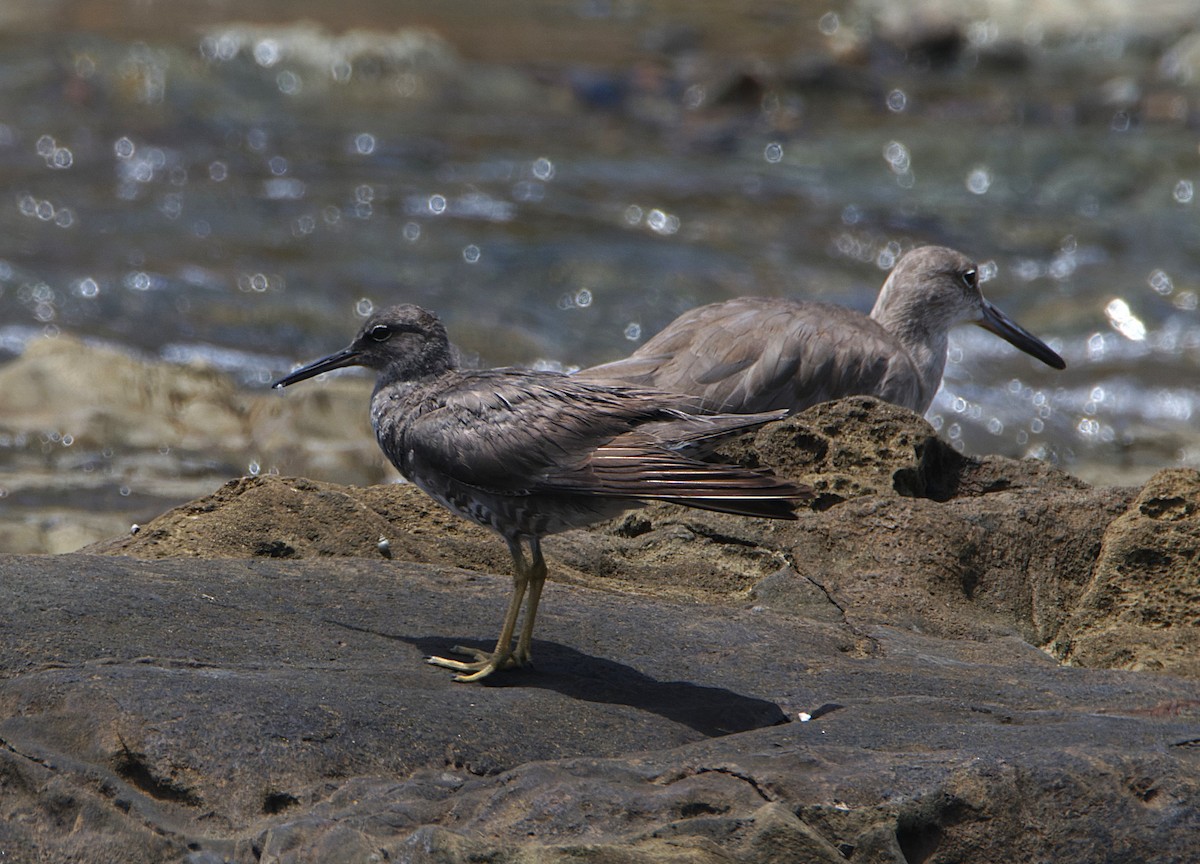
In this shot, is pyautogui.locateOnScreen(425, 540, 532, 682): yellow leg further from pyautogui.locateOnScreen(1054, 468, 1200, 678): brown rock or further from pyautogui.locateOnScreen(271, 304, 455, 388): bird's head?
pyautogui.locateOnScreen(1054, 468, 1200, 678): brown rock

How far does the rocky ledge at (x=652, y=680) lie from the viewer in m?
3.68

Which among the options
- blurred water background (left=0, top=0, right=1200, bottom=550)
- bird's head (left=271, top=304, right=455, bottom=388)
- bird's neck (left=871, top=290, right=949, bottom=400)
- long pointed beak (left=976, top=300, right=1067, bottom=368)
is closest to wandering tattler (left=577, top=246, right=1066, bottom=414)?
bird's neck (left=871, top=290, right=949, bottom=400)

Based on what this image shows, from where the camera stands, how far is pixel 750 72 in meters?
21.3

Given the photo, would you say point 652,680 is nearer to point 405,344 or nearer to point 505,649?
point 505,649

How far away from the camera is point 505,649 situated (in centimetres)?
484

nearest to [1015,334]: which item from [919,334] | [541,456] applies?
[919,334]

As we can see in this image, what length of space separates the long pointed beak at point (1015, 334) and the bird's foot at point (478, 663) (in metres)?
5.17

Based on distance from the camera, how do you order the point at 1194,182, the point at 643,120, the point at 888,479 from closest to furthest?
the point at 888,479
the point at 1194,182
the point at 643,120

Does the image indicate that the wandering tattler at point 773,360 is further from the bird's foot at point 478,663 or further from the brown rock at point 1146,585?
the bird's foot at point 478,663

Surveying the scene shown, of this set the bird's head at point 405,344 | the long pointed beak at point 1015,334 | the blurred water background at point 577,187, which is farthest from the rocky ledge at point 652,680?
the blurred water background at point 577,187

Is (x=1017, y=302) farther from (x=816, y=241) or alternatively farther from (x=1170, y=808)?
(x=1170, y=808)

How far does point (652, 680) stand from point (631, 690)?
4.4 inches

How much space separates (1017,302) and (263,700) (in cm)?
1169

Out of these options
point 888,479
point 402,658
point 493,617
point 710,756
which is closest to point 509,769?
point 710,756
